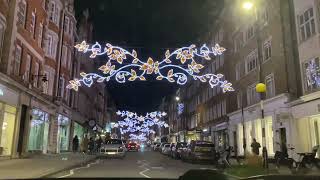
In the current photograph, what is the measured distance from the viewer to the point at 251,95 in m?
36.9

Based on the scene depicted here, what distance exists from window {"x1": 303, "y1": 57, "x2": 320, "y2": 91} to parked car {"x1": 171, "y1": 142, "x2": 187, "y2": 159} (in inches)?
642

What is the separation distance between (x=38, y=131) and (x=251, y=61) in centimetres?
2110

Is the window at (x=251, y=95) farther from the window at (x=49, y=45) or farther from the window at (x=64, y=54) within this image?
the window at (x=64, y=54)

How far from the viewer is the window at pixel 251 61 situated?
35.2m

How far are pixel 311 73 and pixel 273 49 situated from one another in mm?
6922

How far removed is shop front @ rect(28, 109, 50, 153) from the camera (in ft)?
100

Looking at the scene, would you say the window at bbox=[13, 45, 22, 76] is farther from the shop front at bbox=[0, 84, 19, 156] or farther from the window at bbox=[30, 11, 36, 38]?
the window at bbox=[30, 11, 36, 38]

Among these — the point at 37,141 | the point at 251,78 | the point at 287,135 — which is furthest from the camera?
the point at 251,78

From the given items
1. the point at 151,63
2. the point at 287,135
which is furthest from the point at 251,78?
the point at 151,63

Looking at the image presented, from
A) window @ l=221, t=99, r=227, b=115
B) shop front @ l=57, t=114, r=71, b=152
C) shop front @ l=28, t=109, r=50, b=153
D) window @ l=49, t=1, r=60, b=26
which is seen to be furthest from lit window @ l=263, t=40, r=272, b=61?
shop front @ l=57, t=114, r=71, b=152

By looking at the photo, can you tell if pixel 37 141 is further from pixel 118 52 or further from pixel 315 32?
pixel 315 32

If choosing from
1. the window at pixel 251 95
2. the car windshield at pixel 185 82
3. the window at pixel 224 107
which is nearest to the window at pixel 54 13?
the car windshield at pixel 185 82

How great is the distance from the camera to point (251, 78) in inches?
1437

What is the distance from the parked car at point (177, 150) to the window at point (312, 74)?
1630 cm
